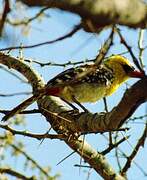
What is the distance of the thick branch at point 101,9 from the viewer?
1.00 m

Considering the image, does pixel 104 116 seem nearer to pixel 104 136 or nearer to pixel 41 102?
pixel 104 136

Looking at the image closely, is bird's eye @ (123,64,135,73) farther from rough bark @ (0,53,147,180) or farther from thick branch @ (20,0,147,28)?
thick branch @ (20,0,147,28)

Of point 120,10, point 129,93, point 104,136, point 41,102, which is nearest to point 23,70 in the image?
point 41,102

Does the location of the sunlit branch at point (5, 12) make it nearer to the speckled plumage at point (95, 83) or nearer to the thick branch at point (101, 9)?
the thick branch at point (101, 9)

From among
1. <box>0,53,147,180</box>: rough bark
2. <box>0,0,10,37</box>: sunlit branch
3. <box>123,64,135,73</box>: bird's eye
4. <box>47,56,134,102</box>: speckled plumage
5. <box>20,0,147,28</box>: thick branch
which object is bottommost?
<box>20,0,147,28</box>: thick branch

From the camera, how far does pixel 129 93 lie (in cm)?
171

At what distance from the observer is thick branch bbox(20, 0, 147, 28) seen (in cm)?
100

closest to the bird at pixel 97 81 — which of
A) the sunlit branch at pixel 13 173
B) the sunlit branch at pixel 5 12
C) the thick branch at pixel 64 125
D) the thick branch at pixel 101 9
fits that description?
the thick branch at pixel 64 125

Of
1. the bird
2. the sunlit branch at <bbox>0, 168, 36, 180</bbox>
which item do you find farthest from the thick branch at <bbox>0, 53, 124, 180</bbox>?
the sunlit branch at <bbox>0, 168, 36, 180</bbox>

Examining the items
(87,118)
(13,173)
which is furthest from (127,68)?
(87,118)

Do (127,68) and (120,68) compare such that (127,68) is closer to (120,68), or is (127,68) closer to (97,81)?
(120,68)

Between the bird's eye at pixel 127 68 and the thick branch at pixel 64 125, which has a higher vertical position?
the bird's eye at pixel 127 68

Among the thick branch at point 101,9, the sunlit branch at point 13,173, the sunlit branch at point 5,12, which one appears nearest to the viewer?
the thick branch at point 101,9

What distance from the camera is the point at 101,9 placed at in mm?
1016
